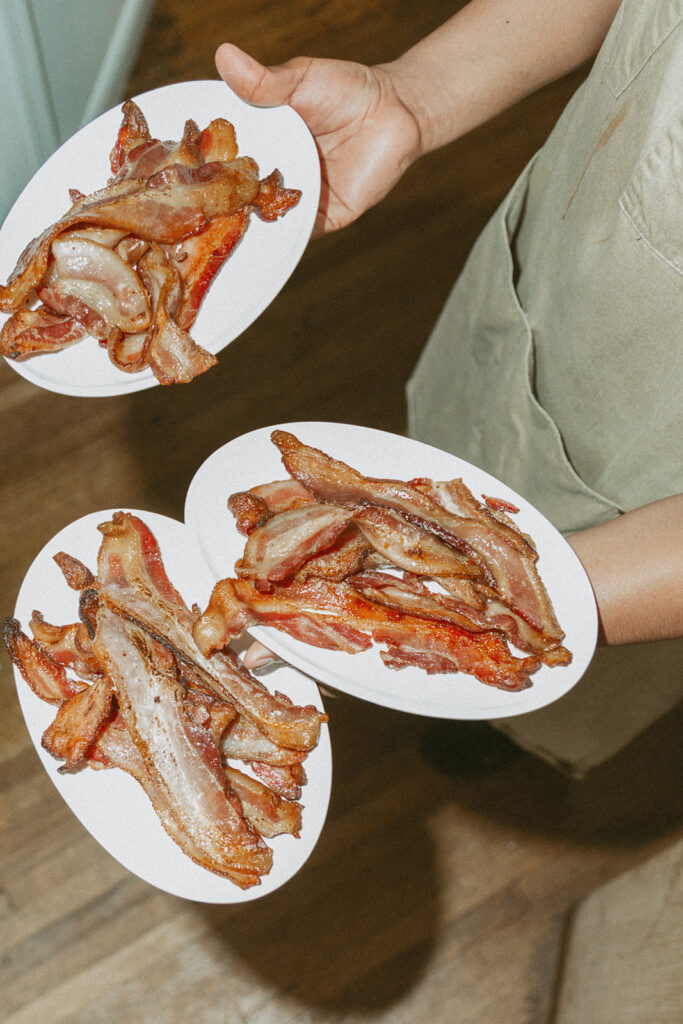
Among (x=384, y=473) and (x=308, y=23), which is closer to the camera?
(x=384, y=473)

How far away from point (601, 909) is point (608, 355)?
1.14m

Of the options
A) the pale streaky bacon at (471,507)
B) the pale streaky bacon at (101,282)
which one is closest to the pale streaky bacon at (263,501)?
the pale streaky bacon at (471,507)

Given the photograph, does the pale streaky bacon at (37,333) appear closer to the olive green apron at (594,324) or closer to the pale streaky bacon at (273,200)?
the pale streaky bacon at (273,200)

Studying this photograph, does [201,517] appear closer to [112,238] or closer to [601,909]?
[112,238]

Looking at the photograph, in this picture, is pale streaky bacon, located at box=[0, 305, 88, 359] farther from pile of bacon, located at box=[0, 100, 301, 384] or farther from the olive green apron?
the olive green apron

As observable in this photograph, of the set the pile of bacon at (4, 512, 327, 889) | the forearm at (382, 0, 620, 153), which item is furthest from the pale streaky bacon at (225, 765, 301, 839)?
the forearm at (382, 0, 620, 153)

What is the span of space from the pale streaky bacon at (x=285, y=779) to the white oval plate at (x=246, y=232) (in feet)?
1.62

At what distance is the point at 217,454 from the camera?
1.04m

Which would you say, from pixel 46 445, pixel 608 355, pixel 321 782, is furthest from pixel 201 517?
pixel 46 445

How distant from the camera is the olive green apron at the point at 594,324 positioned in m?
0.93

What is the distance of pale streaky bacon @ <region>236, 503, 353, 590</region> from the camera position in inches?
38.8

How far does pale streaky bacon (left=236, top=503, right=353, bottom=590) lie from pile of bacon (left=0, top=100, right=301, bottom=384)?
0.21 meters

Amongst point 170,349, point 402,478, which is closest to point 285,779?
point 402,478

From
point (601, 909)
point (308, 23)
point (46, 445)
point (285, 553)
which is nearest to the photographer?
point (285, 553)
